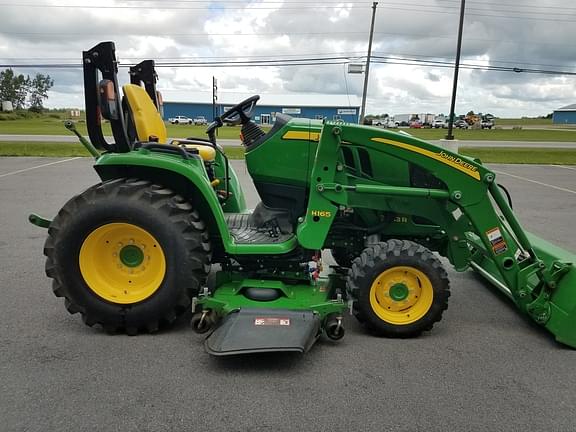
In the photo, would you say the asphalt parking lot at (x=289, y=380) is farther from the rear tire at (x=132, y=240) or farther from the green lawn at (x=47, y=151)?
the green lawn at (x=47, y=151)

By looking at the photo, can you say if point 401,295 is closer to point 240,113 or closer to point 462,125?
point 240,113

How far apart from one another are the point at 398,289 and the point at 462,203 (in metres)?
0.76

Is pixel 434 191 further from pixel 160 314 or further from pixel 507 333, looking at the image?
pixel 160 314

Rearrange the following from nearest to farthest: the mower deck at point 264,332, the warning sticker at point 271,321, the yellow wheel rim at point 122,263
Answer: the mower deck at point 264,332
the warning sticker at point 271,321
the yellow wheel rim at point 122,263

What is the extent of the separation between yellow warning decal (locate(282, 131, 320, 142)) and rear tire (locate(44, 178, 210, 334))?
92cm

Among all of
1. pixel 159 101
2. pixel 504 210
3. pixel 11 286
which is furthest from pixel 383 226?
pixel 11 286

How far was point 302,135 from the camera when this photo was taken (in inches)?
147

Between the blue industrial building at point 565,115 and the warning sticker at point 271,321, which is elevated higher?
the blue industrial building at point 565,115

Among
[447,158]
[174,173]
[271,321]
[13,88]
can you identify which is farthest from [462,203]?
[13,88]

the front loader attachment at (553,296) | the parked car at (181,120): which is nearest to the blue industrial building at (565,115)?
the parked car at (181,120)

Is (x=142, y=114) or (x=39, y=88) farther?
(x=39, y=88)

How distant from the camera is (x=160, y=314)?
347 centimetres

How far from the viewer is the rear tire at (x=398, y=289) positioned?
11.4 ft

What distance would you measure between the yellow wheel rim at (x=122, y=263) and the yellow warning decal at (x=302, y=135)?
125 cm
